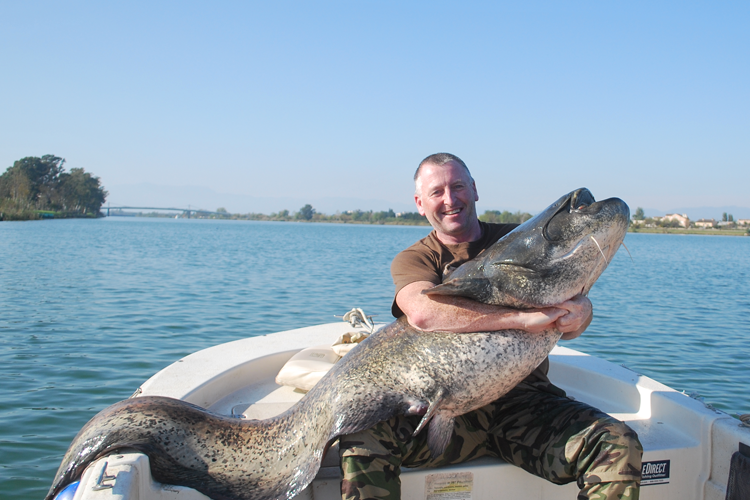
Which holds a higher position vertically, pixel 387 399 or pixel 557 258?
pixel 557 258

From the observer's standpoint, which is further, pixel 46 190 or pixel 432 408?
pixel 46 190

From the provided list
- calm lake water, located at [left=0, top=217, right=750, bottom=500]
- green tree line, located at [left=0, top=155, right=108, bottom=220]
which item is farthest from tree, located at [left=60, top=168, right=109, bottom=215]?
calm lake water, located at [left=0, top=217, right=750, bottom=500]

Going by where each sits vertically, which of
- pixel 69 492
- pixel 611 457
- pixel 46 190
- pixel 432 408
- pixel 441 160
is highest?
pixel 46 190

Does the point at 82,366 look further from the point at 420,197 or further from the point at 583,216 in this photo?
the point at 583,216

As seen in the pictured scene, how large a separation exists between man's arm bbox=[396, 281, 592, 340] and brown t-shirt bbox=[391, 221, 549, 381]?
376 millimetres

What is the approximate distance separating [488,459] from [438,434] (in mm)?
616

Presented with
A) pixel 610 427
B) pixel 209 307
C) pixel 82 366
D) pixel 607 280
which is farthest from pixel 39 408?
pixel 607 280

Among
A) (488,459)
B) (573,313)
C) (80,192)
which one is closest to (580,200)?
(573,313)

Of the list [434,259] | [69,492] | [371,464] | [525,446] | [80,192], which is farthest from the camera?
[80,192]

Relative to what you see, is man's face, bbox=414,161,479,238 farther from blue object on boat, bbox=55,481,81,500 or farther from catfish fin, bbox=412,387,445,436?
blue object on boat, bbox=55,481,81,500

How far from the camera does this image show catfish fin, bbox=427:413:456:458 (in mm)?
3148

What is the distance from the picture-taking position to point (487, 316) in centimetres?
317

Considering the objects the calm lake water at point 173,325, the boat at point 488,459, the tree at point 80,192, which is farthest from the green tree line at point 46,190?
the boat at point 488,459

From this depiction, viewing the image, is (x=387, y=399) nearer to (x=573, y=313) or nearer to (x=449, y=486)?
(x=449, y=486)
